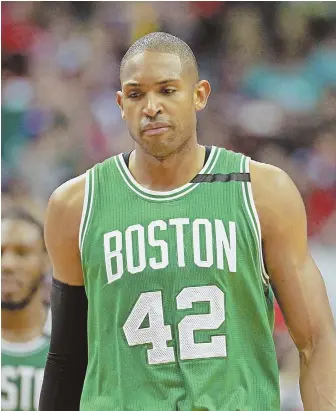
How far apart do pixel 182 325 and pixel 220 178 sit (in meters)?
0.40

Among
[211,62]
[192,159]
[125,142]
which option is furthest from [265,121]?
[192,159]

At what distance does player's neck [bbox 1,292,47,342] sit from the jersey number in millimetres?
1818

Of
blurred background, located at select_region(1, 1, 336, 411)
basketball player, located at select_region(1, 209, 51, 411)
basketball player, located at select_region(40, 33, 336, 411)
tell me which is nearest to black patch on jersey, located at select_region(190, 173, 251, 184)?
basketball player, located at select_region(40, 33, 336, 411)

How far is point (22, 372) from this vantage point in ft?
12.3

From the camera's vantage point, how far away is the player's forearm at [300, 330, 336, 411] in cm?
208

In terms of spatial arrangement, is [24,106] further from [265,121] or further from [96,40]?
[265,121]

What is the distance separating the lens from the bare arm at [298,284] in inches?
82.1

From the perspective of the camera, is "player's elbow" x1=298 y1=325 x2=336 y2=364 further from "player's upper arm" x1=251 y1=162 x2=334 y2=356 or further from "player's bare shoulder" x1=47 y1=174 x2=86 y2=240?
"player's bare shoulder" x1=47 y1=174 x2=86 y2=240

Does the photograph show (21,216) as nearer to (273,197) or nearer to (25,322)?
(25,322)

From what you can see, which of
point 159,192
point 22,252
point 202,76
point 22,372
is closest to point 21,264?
point 22,252

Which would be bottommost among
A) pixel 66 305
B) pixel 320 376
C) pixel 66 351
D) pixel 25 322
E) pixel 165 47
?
pixel 320 376

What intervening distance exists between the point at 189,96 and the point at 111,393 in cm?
79

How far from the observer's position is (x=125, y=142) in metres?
3.82

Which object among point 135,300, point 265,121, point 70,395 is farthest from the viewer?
point 265,121
